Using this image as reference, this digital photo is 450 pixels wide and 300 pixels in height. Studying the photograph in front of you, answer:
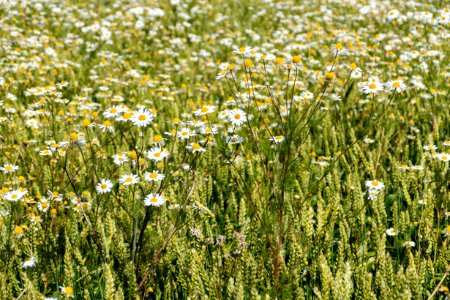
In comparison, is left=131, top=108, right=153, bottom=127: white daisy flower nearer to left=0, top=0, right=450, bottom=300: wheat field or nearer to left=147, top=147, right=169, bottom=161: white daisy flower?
left=0, top=0, right=450, bottom=300: wheat field

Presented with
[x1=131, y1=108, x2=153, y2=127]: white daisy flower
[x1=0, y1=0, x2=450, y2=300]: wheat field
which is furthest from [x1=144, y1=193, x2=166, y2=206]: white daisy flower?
[x1=131, y1=108, x2=153, y2=127]: white daisy flower

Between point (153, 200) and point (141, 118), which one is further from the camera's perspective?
point (141, 118)

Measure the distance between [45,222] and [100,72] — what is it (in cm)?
279

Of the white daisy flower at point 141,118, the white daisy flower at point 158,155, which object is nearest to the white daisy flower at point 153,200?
the white daisy flower at point 158,155

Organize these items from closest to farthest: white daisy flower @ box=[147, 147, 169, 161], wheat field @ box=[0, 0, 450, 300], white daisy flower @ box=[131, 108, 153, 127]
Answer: wheat field @ box=[0, 0, 450, 300], white daisy flower @ box=[147, 147, 169, 161], white daisy flower @ box=[131, 108, 153, 127]

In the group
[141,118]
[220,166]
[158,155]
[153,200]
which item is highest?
[141,118]

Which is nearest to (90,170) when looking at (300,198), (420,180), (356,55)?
(300,198)

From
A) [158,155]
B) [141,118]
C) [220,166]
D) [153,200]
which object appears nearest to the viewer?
[153,200]

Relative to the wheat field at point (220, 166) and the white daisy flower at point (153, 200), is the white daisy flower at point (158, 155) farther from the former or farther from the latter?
the white daisy flower at point (153, 200)

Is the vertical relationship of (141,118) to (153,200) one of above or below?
above

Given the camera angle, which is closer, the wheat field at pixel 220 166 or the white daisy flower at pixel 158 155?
the wheat field at pixel 220 166

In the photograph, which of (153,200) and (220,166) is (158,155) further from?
(220,166)

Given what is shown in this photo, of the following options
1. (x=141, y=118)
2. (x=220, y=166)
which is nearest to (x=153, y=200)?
(x=141, y=118)

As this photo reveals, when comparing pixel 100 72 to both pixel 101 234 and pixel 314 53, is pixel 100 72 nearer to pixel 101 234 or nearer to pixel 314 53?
pixel 314 53
